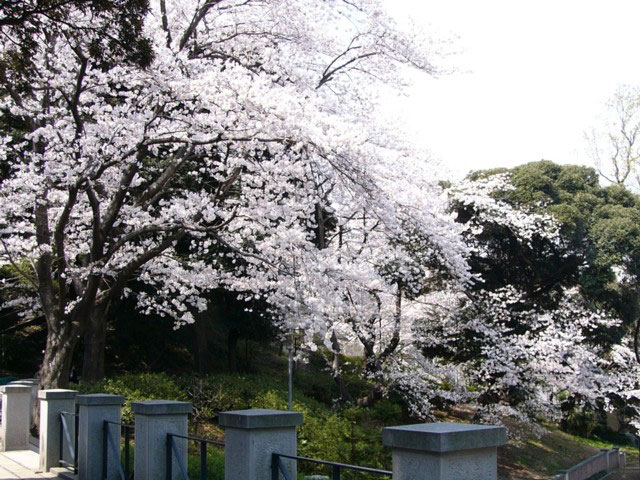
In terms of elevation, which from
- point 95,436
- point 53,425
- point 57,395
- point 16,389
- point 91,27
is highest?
point 91,27

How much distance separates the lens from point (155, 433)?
7.74 metres

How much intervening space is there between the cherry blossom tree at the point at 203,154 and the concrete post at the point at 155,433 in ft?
14.7

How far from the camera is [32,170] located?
12.9 metres

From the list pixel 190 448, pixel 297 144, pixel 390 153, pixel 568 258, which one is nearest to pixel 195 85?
pixel 297 144

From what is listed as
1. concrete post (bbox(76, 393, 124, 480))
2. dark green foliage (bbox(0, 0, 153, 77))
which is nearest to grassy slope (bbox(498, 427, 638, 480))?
concrete post (bbox(76, 393, 124, 480))

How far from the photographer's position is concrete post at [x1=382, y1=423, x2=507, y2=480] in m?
3.95

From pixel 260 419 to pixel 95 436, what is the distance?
4115 millimetres

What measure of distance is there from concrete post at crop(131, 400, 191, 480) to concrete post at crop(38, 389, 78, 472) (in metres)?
3.03

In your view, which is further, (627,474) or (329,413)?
(627,474)

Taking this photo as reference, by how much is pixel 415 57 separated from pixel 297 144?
226 inches

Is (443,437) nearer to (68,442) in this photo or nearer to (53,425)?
(68,442)

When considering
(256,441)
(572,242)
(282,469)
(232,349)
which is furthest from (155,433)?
(572,242)

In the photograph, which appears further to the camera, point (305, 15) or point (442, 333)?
point (442, 333)

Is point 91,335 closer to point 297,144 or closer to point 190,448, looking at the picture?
point 190,448
